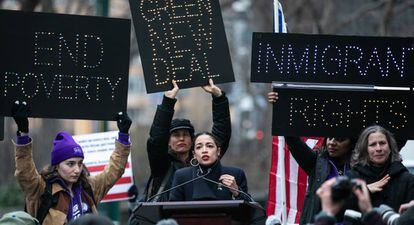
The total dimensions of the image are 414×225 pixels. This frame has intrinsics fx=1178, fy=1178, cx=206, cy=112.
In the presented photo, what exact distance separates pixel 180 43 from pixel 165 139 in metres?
0.83

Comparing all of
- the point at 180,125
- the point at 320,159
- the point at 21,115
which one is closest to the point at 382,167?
the point at 320,159

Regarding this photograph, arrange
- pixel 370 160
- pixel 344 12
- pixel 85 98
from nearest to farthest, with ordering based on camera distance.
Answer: pixel 370 160 < pixel 85 98 < pixel 344 12

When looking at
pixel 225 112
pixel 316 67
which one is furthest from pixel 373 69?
pixel 225 112

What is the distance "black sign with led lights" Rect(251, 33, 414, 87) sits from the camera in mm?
9953

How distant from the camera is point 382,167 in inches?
364

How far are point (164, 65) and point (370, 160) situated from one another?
1.97 m

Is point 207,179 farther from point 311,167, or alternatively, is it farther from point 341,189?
point 341,189

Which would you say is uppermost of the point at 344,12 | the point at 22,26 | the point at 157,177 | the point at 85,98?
the point at 344,12

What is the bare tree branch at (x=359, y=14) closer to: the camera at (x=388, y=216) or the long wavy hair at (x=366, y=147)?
the long wavy hair at (x=366, y=147)

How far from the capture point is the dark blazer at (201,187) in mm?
9336

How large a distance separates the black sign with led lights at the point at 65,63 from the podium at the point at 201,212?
1.62 m

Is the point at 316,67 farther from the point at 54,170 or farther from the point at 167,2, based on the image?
the point at 54,170

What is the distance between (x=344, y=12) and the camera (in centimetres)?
2478

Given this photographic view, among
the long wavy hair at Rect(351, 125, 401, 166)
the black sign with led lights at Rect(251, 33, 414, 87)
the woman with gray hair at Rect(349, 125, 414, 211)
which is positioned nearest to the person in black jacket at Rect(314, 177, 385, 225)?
the woman with gray hair at Rect(349, 125, 414, 211)
